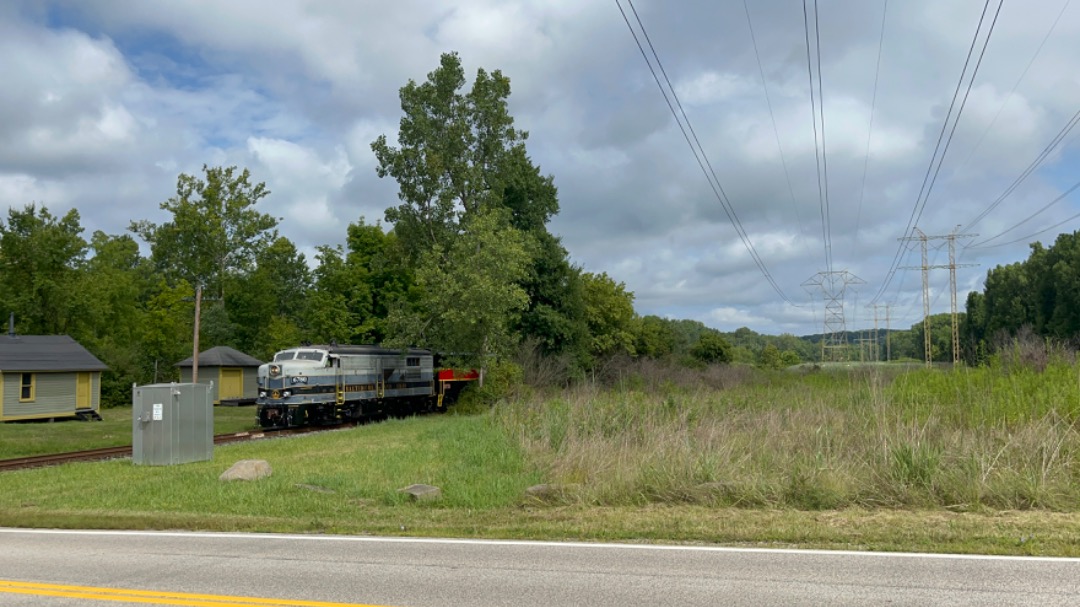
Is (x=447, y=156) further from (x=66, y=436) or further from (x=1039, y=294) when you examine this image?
(x=1039, y=294)

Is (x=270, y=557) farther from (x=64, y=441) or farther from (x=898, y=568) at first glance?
(x=64, y=441)

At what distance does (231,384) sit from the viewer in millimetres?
49844

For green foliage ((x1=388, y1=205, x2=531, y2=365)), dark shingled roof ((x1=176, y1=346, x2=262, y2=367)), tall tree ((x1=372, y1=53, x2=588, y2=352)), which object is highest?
tall tree ((x1=372, y1=53, x2=588, y2=352))

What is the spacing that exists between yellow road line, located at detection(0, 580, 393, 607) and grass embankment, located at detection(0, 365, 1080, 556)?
10.7ft

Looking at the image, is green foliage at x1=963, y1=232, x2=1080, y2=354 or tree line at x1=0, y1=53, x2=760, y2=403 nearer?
tree line at x1=0, y1=53, x2=760, y2=403

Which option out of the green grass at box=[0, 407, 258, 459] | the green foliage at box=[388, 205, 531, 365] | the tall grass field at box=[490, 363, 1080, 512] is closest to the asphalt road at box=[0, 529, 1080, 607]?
the tall grass field at box=[490, 363, 1080, 512]

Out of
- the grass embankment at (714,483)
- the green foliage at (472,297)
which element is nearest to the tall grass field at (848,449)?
the grass embankment at (714,483)

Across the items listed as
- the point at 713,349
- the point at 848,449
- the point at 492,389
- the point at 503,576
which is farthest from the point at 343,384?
the point at 713,349

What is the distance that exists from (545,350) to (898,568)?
158 feet

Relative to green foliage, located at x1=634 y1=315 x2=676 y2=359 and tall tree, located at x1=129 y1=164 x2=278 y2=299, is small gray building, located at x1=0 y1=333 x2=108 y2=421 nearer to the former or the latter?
tall tree, located at x1=129 y1=164 x2=278 y2=299

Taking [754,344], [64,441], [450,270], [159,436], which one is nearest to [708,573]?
[159,436]

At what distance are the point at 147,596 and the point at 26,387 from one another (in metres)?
36.1

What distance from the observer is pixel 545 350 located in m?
55.7

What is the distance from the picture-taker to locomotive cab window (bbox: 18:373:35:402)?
121ft
